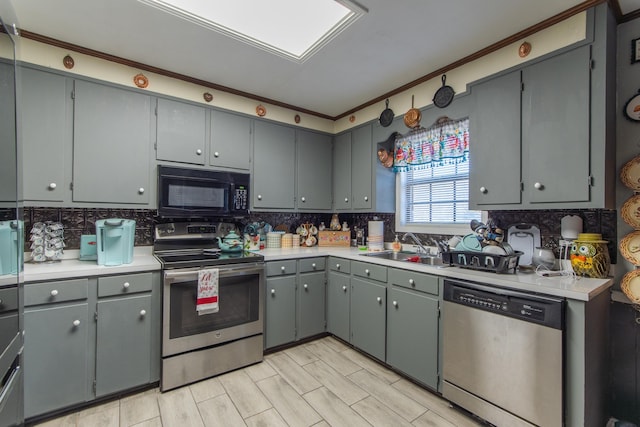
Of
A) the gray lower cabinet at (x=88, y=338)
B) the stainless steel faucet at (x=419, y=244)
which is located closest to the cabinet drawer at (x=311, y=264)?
the stainless steel faucet at (x=419, y=244)

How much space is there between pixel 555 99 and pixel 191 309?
2.83 m

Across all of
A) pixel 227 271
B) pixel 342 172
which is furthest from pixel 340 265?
pixel 342 172

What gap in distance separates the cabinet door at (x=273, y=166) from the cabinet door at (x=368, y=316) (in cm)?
120

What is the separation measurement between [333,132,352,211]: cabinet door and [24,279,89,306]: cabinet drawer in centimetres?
243

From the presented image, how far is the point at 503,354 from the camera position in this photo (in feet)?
5.49

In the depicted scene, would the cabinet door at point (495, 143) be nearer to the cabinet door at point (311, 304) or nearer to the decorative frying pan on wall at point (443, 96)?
the decorative frying pan on wall at point (443, 96)

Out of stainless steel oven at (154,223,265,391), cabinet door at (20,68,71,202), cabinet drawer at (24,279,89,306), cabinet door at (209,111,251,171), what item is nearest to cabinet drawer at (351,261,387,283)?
stainless steel oven at (154,223,265,391)

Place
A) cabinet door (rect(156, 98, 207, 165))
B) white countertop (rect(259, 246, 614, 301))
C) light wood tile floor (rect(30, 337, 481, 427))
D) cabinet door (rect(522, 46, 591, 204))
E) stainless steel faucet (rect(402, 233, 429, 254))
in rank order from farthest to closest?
stainless steel faucet (rect(402, 233, 429, 254)) → cabinet door (rect(156, 98, 207, 165)) → light wood tile floor (rect(30, 337, 481, 427)) → cabinet door (rect(522, 46, 591, 204)) → white countertop (rect(259, 246, 614, 301))

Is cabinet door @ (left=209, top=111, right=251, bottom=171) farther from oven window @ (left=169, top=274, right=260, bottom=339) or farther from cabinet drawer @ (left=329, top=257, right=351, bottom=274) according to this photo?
cabinet drawer @ (left=329, top=257, right=351, bottom=274)

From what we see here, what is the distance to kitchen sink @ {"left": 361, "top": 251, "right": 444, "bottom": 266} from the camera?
263 centimetres

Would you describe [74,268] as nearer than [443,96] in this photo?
Yes

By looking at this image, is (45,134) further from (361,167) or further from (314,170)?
(361,167)

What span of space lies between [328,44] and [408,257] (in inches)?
78.2

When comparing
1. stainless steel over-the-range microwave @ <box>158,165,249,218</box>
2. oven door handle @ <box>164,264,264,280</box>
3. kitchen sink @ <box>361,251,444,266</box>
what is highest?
stainless steel over-the-range microwave @ <box>158,165,249,218</box>
